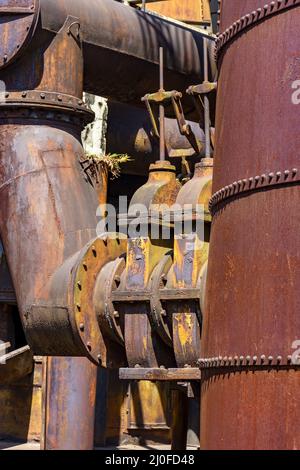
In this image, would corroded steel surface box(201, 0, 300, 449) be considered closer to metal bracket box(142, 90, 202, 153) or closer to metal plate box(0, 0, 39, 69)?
metal bracket box(142, 90, 202, 153)

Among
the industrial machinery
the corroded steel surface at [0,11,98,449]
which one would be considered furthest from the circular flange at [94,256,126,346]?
the corroded steel surface at [0,11,98,449]

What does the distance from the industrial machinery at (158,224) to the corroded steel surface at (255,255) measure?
0.4 inches

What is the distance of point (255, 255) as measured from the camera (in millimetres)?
6375

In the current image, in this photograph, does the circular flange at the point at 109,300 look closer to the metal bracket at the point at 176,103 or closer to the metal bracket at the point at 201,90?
the metal bracket at the point at 176,103

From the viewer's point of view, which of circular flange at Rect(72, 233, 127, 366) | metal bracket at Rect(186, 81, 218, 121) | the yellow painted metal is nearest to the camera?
the yellow painted metal

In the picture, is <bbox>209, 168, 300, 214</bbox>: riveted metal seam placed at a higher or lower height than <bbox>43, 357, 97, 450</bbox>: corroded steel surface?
higher

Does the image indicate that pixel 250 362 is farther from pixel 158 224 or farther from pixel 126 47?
pixel 126 47

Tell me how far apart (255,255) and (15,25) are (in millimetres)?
4597

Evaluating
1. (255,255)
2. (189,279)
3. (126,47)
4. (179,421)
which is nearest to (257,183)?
(255,255)

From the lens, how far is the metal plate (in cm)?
1001

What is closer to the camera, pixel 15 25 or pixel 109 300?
pixel 109 300

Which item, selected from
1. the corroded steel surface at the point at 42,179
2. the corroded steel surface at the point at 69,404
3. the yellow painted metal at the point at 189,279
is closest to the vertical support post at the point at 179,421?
the corroded steel surface at the point at 42,179

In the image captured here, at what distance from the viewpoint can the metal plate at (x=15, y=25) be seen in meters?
10.0

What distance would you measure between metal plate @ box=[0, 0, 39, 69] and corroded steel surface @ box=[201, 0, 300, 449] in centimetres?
347
